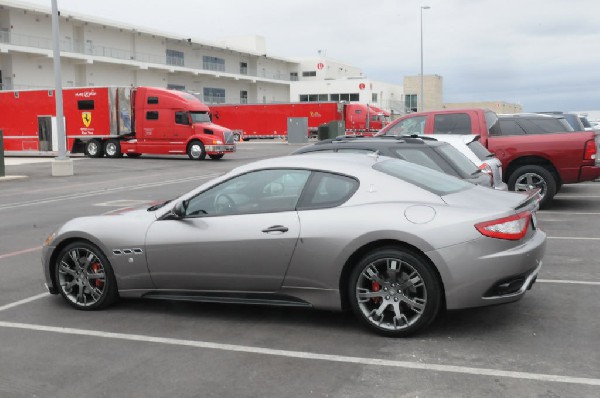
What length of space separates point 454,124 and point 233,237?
8.30 meters

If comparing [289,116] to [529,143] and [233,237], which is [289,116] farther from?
[233,237]

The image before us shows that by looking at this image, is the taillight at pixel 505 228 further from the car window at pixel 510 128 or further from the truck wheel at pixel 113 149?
the truck wheel at pixel 113 149

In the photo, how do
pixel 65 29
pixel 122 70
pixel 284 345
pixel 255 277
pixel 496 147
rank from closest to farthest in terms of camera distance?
pixel 284 345 → pixel 255 277 → pixel 496 147 → pixel 65 29 → pixel 122 70

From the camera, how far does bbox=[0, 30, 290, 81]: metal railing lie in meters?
50.8

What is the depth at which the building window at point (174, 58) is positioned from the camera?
2749 inches

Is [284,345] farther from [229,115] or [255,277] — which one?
[229,115]

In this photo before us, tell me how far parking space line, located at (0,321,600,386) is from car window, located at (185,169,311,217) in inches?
45.9

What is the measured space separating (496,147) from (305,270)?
27.6 feet

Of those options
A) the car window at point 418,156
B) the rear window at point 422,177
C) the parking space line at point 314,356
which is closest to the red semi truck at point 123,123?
the car window at point 418,156

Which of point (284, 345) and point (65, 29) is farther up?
point (65, 29)

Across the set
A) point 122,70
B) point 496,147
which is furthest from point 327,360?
point 122,70

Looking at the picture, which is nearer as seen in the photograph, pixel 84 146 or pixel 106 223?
pixel 106 223

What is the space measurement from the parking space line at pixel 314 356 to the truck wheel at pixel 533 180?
28.1 feet

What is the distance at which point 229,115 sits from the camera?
56.4 meters
